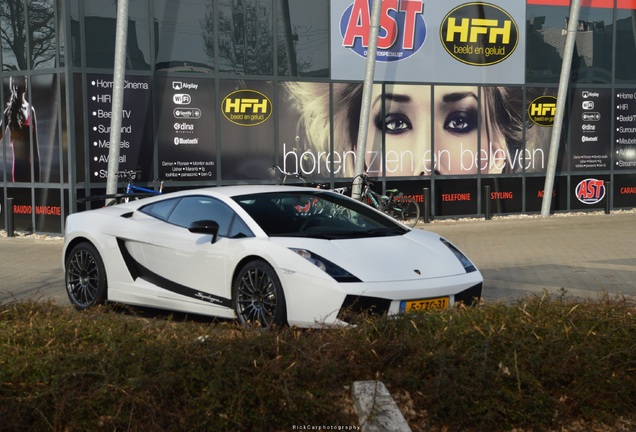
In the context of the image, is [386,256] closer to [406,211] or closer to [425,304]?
[425,304]

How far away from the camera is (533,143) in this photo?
22375 millimetres

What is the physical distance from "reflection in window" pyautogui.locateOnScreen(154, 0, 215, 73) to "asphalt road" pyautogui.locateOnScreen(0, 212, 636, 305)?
4.12 m

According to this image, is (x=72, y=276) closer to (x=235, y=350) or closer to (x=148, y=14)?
(x=235, y=350)

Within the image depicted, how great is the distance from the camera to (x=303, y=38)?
20047 millimetres

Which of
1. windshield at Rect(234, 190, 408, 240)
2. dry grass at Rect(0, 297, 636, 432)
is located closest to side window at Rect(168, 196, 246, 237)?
windshield at Rect(234, 190, 408, 240)

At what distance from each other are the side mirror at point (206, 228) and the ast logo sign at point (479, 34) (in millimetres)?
13831

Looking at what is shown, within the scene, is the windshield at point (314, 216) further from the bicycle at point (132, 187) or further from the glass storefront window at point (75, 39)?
the glass storefront window at point (75, 39)

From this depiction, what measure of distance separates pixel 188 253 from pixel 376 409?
3.80 meters

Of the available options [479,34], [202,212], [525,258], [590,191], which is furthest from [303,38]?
[202,212]

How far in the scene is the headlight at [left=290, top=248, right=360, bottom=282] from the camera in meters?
7.45

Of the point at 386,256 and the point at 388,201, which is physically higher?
the point at 386,256

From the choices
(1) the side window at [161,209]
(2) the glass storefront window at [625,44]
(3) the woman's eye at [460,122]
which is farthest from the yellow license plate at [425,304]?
(2) the glass storefront window at [625,44]

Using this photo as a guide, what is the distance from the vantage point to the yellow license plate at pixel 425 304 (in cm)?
750

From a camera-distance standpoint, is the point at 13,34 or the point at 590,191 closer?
the point at 13,34
